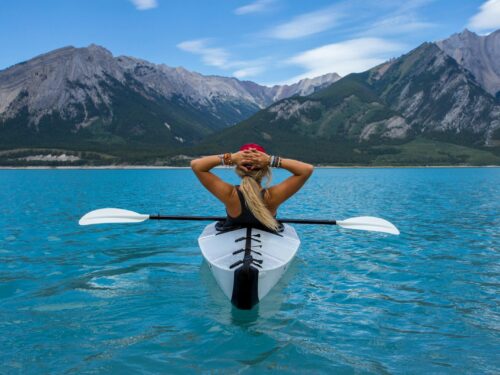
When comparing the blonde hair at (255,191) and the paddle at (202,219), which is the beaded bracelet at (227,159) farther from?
the paddle at (202,219)

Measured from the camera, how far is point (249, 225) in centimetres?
1213

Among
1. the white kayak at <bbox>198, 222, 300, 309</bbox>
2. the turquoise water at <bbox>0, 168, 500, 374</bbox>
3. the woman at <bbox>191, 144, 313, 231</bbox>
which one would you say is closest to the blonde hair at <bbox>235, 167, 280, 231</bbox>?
the woman at <bbox>191, 144, 313, 231</bbox>

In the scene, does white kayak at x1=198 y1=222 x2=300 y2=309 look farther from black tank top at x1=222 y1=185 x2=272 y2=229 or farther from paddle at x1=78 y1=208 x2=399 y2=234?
paddle at x1=78 y1=208 x2=399 y2=234

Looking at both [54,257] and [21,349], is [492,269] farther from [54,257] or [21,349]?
[54,257]

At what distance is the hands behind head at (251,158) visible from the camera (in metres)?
10.4

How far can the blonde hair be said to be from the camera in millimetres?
10539

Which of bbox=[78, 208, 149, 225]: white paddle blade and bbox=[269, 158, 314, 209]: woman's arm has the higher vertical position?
bbox=[269, 158, 314, 209]: woman's arm

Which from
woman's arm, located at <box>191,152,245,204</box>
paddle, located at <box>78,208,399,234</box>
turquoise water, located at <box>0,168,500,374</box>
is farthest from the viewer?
paddle, located at <box>78,208,399,234</box>

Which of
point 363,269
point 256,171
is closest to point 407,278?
point 363,269

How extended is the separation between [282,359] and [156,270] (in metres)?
8.68

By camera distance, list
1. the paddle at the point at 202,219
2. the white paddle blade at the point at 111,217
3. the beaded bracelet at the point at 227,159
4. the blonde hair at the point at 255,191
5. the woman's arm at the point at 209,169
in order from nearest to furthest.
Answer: the woman's arm at the point at 209,169
the beaded bracelet at the point at 227,159
the blonde hair at the point at 255,191
the paddle at the point at 202,219
the white paddle blade at the point at 111,217

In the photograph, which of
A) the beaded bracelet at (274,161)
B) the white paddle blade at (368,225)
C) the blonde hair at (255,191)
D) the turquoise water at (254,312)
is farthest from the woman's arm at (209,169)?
the white paddle blade at (368,225)

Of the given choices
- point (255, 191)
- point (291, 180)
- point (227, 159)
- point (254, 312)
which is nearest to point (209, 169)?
point (227, 159)

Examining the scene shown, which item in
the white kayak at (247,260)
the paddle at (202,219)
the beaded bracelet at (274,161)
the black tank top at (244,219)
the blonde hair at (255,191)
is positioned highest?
the beaded bracelet at (274,161)
